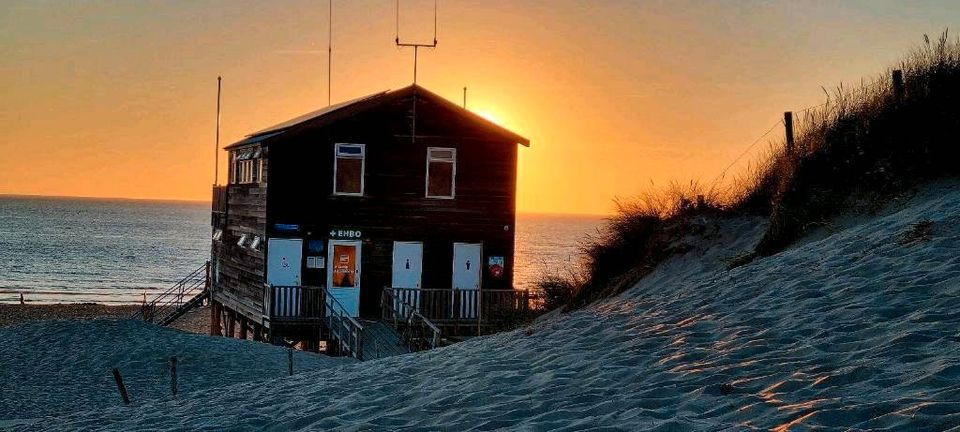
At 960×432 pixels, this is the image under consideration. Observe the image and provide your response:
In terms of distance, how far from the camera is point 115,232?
17338 cm

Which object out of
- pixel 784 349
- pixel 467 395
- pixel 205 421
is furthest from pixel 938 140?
pixel 205 421

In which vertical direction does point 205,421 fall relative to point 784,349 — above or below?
below

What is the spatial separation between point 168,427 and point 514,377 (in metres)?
4.32

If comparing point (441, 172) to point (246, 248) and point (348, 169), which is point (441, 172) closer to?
point (348, 169)

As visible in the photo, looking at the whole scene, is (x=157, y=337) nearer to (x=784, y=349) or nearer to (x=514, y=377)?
(x=514, y=377)

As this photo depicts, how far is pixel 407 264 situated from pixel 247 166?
23.4 ft

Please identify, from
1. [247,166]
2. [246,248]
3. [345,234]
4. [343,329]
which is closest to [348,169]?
[345,234]

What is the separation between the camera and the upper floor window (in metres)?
30.5

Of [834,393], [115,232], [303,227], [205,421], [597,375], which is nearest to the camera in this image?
[834,393]

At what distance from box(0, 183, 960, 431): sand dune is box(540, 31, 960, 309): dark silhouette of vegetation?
647mm

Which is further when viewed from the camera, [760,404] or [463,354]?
[463,354]

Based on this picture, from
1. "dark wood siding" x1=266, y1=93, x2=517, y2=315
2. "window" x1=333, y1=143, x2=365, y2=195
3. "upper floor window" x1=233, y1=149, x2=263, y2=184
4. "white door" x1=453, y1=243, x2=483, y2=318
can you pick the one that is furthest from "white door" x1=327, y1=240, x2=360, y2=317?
"upper floor window" x1=233, y1=149, x2=263, y2=184

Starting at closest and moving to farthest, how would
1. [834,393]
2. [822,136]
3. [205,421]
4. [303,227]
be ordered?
[834,393] < [205,421] < [822,136] < [303,227]

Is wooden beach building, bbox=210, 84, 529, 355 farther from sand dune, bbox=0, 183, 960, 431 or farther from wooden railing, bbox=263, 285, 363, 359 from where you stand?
sand dune, bbox=0, 183, 960, 431
